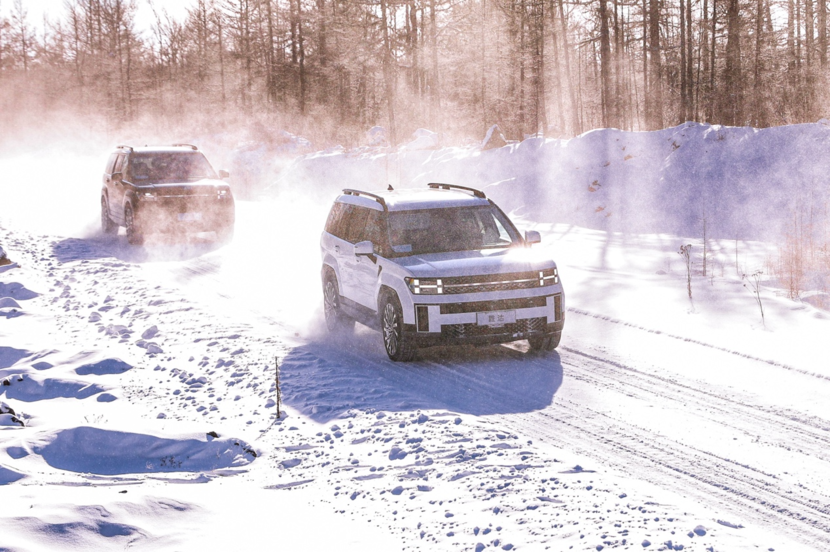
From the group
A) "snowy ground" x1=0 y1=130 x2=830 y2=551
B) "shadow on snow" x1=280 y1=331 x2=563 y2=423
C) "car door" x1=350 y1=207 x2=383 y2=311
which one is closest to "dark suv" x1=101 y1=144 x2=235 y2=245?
"snowy ground" x1=0 y1=130 x2=830 y2=551

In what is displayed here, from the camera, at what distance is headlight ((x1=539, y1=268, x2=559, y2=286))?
9.13 m

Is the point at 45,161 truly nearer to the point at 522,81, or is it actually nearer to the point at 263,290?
the point at 522,81

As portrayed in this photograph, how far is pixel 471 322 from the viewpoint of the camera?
8.88m

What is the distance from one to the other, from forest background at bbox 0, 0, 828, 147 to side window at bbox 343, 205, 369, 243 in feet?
78.5

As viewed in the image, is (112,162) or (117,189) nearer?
(117,189)

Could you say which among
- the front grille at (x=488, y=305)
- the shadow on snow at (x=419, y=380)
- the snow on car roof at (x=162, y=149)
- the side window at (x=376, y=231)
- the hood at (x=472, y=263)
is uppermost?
the snow on car roof at (x=162, y=149)

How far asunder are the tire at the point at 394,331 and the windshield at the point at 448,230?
24.6 inches

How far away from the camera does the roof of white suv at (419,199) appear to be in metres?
10.1

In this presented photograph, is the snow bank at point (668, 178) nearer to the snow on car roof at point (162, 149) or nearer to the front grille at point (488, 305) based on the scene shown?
the snow on car roof at point (162, 149)

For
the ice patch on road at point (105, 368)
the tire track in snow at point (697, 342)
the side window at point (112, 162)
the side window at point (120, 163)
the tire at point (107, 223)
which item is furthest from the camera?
the tire at point (107, 223)

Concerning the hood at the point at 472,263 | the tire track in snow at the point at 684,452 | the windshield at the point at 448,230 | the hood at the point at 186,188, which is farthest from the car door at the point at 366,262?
the hood at the point at 186,188

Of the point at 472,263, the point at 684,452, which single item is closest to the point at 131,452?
the point at 472,263

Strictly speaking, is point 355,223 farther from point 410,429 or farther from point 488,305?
point 410,429

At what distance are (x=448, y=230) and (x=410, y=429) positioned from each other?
3.46 metres
